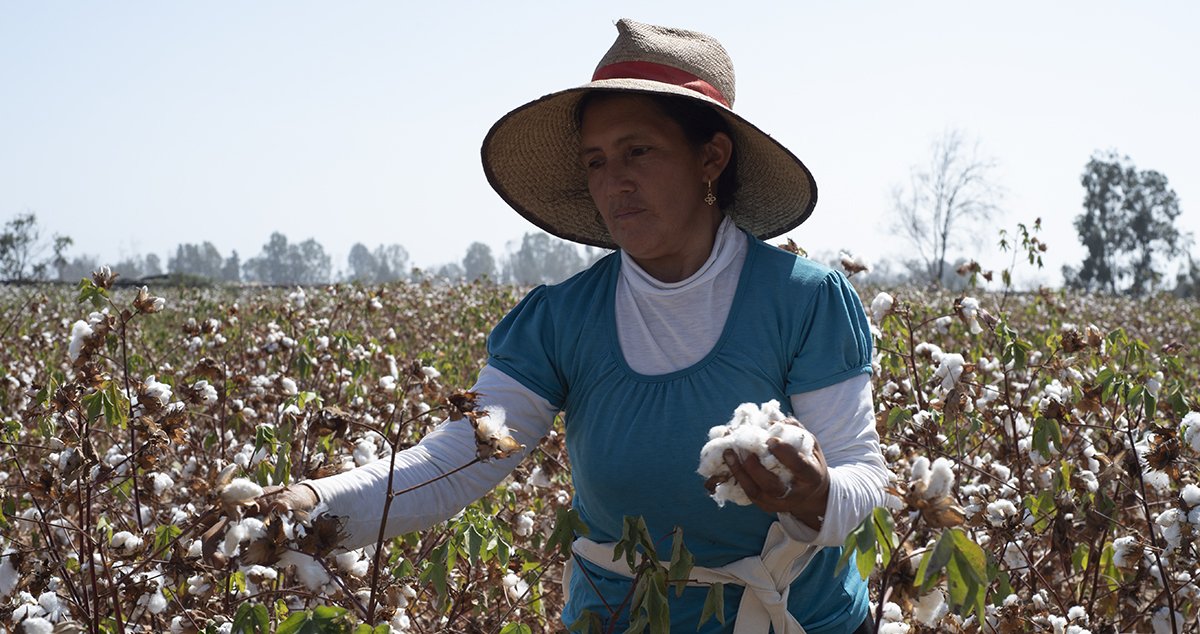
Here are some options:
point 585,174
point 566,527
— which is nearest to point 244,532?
point 566,527

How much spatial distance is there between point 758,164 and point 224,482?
1126mm

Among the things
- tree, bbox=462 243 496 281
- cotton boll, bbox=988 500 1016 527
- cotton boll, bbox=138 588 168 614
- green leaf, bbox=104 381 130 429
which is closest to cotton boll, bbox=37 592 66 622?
cotton boll, bbox=138 588 168 614

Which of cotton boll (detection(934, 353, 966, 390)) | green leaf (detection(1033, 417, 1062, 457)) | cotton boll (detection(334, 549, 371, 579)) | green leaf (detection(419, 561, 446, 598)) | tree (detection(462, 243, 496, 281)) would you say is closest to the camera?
green leaf (detection(419, 561, 446, 598))

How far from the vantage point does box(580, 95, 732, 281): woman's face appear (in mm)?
1757

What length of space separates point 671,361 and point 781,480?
2.05ft

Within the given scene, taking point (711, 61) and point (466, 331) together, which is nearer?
point (711, 61)

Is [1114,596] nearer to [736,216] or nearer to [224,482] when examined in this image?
[736,216]

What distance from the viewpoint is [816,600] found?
1.69m

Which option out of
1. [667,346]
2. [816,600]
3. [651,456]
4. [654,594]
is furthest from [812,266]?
[654,594]

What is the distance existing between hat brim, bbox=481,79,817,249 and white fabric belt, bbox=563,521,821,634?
0.71 m

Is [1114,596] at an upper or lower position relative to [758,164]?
lower

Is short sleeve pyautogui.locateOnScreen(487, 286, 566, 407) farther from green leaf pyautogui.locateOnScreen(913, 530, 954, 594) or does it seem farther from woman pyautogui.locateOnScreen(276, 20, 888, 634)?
green leaf pyautogui.locateOnScreen(913, 530, 954, 594)

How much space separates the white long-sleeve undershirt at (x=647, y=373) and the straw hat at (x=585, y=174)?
0.65ft

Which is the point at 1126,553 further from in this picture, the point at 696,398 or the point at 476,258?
the point at 476,258
